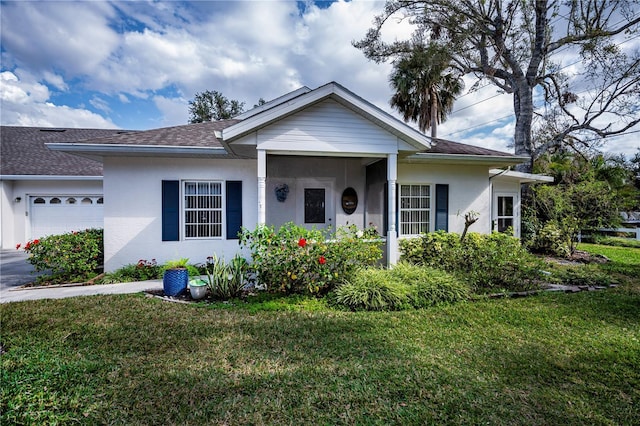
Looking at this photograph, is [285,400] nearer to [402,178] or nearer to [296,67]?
[402,178]

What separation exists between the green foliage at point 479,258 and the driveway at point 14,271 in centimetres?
944

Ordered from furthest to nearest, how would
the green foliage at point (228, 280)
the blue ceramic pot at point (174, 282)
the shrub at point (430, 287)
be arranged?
the blue ceramic pot at point (174, 282) → the green foliage at point (228, 280) → the shrub at point (430, 287)

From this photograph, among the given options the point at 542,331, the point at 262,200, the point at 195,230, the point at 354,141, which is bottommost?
the point at 542,331

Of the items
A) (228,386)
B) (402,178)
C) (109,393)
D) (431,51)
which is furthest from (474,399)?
(431,51)

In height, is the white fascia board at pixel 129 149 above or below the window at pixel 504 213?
above

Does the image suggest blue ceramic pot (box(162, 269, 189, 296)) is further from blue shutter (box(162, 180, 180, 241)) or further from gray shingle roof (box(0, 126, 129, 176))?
gray shingle roof (box(0, 126, 129, 176))

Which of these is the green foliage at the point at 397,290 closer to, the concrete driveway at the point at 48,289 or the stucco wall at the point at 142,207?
the concrete driveway at the point at 48,289

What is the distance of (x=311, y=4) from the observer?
32.6 feet

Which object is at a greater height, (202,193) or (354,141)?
(354,141)

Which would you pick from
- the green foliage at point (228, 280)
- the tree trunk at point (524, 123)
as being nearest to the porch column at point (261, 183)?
the green foliage at point (228, 280)

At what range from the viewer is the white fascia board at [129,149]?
268 inches

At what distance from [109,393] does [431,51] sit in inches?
661

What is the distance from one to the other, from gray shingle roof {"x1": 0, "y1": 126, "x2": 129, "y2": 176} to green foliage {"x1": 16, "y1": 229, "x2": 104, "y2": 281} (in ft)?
19.0

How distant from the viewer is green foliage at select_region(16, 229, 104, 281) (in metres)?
6.63
